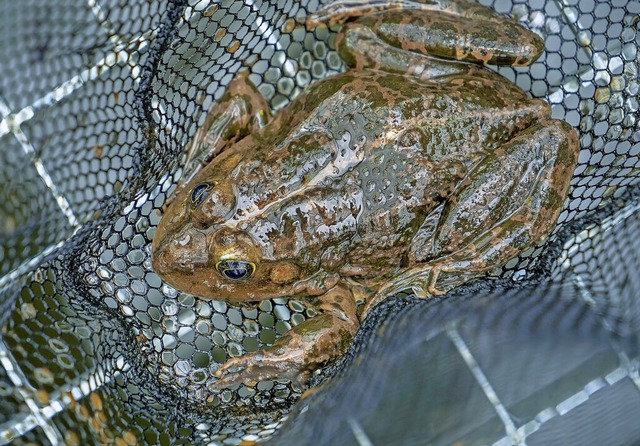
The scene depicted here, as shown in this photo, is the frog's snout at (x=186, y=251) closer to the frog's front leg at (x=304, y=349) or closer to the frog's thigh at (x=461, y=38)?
the frog's front leg at (x=304, y=349)

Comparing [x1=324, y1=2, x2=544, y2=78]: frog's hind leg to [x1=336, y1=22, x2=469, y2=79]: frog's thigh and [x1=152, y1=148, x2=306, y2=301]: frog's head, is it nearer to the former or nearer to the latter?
[x1=336, y1=22, x2=469, y2=79]: frog's thigh

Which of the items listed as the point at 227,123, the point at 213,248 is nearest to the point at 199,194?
the point at 213,248

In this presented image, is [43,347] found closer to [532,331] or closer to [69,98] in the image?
[69,98]

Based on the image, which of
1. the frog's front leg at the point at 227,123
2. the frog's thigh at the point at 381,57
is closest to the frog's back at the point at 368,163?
the frog's thigh at the point at 381,57

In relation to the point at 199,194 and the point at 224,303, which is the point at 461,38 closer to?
the point at 199,194

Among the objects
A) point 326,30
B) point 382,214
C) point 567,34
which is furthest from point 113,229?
point 567,34

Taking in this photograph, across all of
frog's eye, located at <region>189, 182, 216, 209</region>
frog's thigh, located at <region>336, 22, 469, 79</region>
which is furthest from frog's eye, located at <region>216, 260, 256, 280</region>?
frog's thigh, located at <region>336, 22, 469, 79</region>
